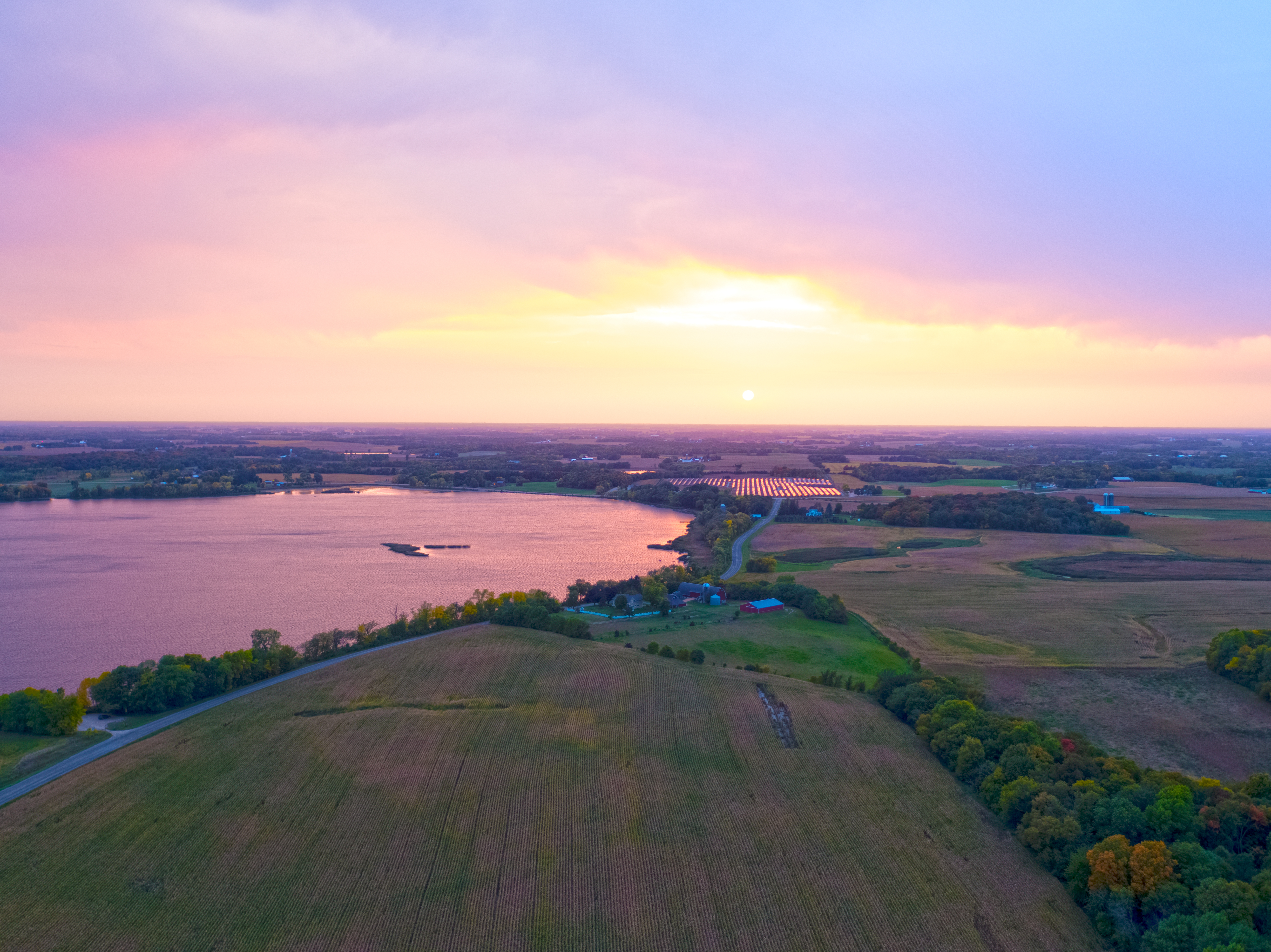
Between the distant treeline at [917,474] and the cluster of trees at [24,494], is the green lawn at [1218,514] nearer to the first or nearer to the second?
the distant treeline at [917,474]

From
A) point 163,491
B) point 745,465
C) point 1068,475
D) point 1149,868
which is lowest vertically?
point 1149,868

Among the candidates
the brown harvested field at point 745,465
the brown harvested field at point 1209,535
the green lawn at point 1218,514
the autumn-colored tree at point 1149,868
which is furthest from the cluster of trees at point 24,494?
the green lawn at point 1218,514

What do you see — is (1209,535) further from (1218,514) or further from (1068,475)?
(1068,475)

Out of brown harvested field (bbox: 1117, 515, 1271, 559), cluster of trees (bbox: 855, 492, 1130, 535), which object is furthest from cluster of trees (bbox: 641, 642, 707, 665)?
cluster of trees (bbox: 855, 492, 1130, 535)

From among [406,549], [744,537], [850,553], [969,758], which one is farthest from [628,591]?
[406,549]

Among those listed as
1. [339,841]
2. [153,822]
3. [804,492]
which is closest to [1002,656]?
[339,841]

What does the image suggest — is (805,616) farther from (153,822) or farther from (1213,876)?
(153,822)

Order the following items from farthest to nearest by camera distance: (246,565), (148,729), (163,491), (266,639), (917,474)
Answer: (917,474) → (163,491) → (246,565) → (266,639) → (148,729)
